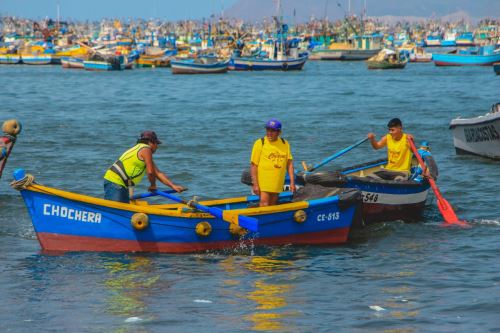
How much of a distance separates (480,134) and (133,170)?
45.2 ft

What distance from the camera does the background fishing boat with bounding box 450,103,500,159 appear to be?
2412cm

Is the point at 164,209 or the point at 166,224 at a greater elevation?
the point at 164,209

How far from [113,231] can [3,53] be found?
4835 inches

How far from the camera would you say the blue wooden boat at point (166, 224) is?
43.4ft

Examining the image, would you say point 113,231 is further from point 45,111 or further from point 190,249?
point 45,111

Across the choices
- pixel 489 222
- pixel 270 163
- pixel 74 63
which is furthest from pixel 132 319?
pixel 74 63

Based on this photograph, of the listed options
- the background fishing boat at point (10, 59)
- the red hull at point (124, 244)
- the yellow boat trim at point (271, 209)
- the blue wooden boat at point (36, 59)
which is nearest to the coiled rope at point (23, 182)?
the red hull at point (124, 244)

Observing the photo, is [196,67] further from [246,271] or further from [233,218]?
[246,271]

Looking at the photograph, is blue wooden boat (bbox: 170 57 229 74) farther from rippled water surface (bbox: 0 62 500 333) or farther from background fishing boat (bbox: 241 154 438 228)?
background fishing boat (bbox: 241 154 438 228)

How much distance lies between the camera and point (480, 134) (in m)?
25.0

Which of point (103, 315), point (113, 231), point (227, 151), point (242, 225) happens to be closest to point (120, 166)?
point (113, 231)

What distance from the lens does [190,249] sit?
13984mm

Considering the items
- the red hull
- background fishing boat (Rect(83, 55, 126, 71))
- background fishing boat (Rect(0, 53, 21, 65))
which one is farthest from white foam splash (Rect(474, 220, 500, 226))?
background fishing boat (Rect(0, 53, 21, 65))

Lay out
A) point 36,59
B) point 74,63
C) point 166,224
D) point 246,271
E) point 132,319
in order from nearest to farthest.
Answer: point 132,319, point 246,271, point 166,224, point 74,63, point 36,59
